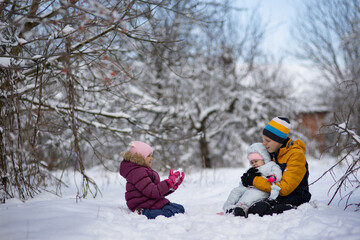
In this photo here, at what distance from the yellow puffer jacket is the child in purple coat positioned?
941 millimetres

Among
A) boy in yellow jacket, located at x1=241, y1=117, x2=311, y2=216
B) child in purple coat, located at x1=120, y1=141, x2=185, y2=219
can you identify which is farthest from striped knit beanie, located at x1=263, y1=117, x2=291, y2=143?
child in purple coat, located at x1=120, y1=141, x2=185, y2=219

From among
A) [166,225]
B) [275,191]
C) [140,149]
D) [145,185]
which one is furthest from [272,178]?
[140,149]

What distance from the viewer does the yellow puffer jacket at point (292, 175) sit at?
3.29 metres

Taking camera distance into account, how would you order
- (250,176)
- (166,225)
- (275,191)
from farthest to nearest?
(250,176) → (275,191) → (166,225)

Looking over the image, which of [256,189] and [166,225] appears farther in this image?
[256,189]

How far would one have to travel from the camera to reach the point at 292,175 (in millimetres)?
3291

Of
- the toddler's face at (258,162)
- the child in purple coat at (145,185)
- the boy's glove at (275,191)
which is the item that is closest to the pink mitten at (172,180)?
the child in purple coat at (145,185)

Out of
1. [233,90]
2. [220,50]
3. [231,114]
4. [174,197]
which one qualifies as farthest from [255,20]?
[174,197]

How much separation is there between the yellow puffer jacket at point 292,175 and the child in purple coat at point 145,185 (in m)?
0.94

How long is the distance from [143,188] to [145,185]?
4 cm

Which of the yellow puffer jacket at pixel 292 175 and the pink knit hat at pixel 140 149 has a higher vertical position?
the pink knit hat at pixel 140 149

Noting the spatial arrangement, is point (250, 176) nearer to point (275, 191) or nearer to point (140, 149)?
point (275, 191)

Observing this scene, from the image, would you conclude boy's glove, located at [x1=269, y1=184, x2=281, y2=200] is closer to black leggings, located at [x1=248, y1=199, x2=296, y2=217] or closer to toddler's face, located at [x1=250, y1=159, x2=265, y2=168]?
black leggings, located at [x1=248, y1=199, x2=296, y2=217]

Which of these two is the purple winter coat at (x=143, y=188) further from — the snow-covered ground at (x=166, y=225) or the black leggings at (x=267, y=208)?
the black leggings at (x=267, y=208)
